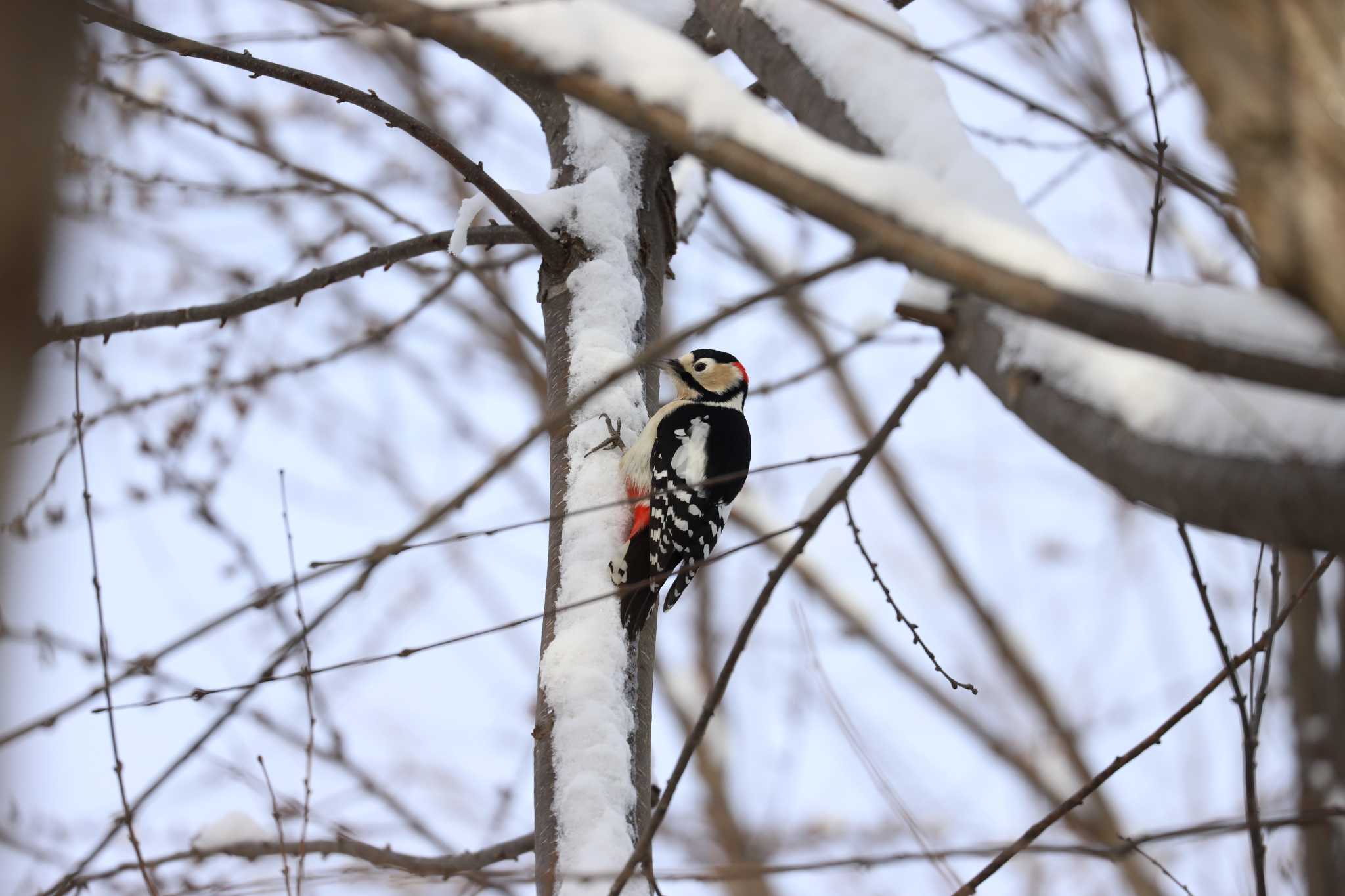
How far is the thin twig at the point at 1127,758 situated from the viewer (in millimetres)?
1700

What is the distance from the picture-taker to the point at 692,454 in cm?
430

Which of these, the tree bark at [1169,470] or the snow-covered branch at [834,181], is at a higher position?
the snow-covered branch at [834,181]

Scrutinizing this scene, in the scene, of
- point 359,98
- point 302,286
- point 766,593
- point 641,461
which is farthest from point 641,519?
point 766,593

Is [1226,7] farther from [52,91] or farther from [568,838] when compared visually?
[568,838]

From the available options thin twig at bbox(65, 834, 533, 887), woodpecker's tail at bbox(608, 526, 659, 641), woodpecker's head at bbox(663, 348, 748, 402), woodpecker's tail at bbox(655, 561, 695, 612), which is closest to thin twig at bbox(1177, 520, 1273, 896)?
woodpecker's tail at bbox(608, 526, 659, 641)

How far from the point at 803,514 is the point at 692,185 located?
2.84 meters

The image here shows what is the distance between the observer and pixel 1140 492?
1252 millimetres

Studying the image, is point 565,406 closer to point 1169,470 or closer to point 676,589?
point 1169,470

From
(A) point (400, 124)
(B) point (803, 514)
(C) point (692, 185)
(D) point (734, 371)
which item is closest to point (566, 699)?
(B) point (803, 514)

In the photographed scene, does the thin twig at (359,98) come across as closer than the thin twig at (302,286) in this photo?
Yes

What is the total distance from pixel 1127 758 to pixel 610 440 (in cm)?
158

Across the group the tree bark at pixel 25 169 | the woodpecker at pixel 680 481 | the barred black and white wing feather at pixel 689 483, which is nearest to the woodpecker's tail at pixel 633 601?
the woodpecker at pixel 680 481

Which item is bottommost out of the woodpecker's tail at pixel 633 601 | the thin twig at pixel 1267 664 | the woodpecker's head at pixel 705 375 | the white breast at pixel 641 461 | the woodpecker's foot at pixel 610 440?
the thin twig at pixel 1267 664

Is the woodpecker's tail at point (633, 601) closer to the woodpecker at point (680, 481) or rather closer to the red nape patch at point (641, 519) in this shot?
the woodpecker at point (680, 481)
